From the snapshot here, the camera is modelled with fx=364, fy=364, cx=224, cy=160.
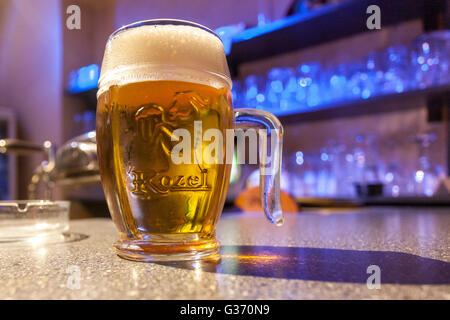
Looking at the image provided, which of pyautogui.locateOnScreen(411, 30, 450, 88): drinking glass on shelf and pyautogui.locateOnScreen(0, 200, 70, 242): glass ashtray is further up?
pyautogui.locateOnScreen(411, 30, 450, 88): drinking glass on shelf

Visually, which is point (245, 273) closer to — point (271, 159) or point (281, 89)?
point (271, 159)

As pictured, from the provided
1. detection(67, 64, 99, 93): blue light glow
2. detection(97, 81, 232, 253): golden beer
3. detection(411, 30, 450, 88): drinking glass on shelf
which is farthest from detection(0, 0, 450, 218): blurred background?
detection(97, 81, 232, 253): golden beer

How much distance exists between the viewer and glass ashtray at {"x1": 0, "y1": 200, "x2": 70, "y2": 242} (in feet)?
1.66

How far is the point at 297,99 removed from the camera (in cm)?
200

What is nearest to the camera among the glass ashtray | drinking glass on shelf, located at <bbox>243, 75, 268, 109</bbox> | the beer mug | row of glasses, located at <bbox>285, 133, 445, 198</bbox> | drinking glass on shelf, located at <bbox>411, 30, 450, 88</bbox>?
the beer mug

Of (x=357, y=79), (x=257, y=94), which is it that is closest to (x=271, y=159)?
(x=357, y=79)

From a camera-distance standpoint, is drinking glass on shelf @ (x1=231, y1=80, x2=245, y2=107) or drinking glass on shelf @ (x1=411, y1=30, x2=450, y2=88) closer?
drinking glass on shelf @ (x1=411, y1=30, x2=450, y2=88)

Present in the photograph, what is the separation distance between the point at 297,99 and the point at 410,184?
719 millimetres

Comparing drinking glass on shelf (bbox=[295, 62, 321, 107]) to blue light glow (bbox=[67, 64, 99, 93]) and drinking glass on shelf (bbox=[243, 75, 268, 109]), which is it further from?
blue light glow (bbox=[67, 64, 99, 93])

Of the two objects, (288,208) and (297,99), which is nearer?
(288,208)

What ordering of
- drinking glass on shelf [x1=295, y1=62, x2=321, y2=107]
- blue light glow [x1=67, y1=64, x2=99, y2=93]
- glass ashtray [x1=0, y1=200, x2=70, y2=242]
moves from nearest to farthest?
glass ashtray [x1=0, y1=200, x2=70, y2=242] → drinking glass on shelf [x1=295, y1=62, x2=321, y2=107] → blue light glow [x1=67, y1=64, x2=99, y2=93]

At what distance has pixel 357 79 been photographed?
1.83 meters

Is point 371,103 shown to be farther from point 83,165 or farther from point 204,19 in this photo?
point 83,165
